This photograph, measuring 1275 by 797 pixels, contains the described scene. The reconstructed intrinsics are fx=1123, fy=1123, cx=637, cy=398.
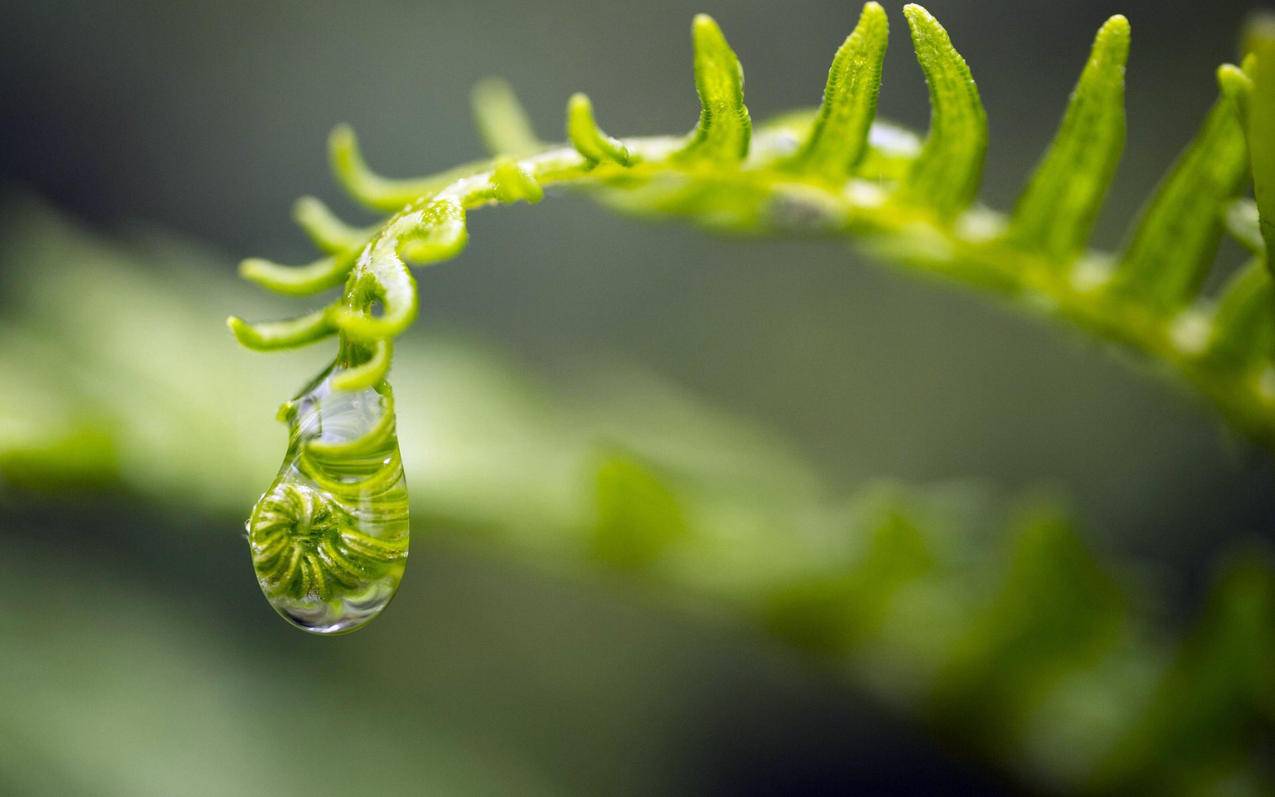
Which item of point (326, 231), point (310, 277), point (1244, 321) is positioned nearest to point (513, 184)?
point (310, 277)

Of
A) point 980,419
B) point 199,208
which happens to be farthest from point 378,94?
point 980,419

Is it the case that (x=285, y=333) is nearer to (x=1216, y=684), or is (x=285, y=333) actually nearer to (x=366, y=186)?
(x=366, y=186)

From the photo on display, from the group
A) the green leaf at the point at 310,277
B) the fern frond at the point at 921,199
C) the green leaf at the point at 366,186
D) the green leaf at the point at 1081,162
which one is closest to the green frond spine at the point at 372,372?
the fern frond at the point at 921,199

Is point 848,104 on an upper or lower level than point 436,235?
upper

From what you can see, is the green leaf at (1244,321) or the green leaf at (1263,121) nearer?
the green leaf at (1263,121)

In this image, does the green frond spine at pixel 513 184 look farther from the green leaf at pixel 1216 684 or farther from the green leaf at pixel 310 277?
the green leaf at pixel 1216 684

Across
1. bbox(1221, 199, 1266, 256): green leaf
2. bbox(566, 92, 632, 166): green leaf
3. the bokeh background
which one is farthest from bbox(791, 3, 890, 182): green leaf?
the bokeh background

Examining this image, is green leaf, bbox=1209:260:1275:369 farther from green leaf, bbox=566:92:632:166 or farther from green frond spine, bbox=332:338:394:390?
green frond spine, bbox=332:338:394:390

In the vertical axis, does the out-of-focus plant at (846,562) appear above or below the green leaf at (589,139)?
above
